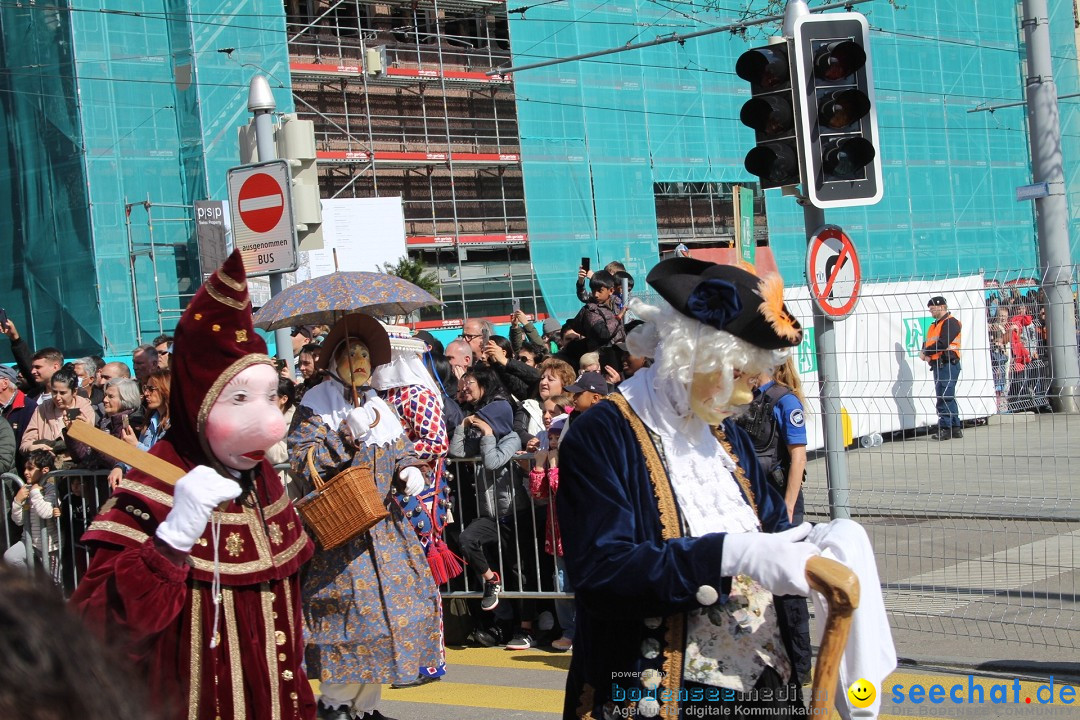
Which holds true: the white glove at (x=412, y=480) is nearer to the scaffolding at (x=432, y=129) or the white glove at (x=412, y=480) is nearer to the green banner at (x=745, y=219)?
the green banner at (x=745, y=219)

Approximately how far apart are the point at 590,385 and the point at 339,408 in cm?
165

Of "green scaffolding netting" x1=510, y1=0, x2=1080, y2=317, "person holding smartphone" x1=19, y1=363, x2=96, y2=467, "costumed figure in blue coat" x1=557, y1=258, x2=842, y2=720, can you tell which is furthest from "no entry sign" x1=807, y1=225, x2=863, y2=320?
"green scaffolding netting" x1=510, y1=0, x2=1080, y2=317

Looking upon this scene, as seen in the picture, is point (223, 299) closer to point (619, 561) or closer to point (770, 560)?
point (619, 561)

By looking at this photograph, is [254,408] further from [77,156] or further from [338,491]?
[77,156]

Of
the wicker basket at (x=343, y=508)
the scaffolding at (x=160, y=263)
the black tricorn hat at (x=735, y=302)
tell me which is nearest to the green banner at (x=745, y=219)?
the wicker basket at (x=343, y=508)

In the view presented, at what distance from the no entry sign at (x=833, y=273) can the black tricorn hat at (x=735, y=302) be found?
120 inches

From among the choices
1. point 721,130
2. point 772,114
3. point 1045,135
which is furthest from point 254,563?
point 721,130

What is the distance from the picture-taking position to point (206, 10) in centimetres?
2345

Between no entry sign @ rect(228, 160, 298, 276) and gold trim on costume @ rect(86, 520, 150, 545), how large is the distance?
4247mm

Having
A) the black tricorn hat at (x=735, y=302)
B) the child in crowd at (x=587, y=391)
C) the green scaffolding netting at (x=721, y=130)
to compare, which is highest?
the green scaffolding netting at (x=721, y=130)

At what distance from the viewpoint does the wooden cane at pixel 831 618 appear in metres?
2.45

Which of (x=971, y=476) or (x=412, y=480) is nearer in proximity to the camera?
(x=412, y=480)

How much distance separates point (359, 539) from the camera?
5.36 meters

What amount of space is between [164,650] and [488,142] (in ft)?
111
